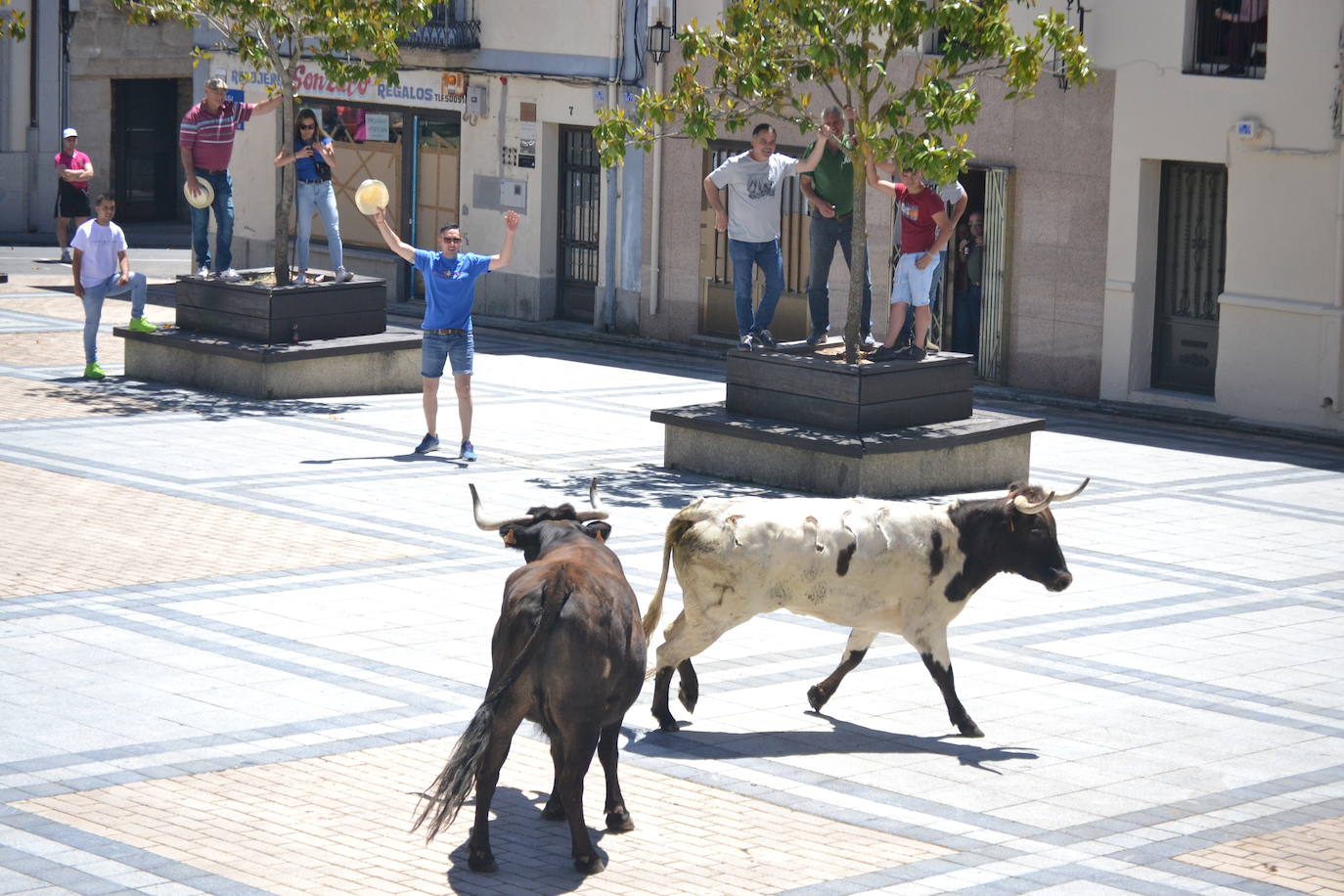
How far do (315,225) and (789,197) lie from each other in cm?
906

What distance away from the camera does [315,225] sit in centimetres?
3139

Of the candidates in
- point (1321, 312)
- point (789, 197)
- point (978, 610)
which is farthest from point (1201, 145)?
point (978, 610)

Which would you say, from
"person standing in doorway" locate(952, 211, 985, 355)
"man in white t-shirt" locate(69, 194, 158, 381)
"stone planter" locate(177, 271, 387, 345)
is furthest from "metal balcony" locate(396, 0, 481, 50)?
"person standing in doorway" locate(952, 211, 985, 355)

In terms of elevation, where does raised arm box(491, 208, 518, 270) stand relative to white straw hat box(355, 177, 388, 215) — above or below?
below

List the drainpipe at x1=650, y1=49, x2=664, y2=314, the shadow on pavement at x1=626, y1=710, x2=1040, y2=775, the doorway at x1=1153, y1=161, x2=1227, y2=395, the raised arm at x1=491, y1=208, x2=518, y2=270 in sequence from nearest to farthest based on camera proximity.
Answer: the shadow on pavement at x1=626, y1=710, x2=1040, y2=775 → the raised arm at x1=491, y1=208, x2=518, y2=270 → the doorway at x1=1153, y1=161, x2=1227, y2=395 → the drainpipe at x1=650, y1=49, x2=664, y2=314

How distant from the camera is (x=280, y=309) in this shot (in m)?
20.5

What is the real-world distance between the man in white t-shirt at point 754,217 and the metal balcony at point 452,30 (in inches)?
386

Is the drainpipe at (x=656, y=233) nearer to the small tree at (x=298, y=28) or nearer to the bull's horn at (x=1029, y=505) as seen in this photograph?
the small tree at (x=298, y=28)

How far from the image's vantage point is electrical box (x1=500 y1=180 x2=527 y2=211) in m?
28.0

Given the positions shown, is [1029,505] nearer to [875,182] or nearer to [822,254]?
[875,182]

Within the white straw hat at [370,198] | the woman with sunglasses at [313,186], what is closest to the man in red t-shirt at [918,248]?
the white straw hat at [370,198]

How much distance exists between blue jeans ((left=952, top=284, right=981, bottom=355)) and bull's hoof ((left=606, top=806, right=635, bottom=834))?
15.8 meters

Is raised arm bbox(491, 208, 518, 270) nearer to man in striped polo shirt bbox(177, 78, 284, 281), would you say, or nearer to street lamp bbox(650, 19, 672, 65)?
man in striped polo shirt bbox(177, 78, 284, 281)

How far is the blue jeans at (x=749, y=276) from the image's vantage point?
62.5 ft
